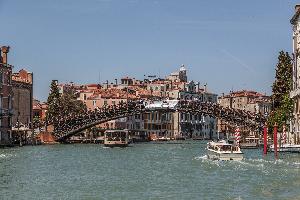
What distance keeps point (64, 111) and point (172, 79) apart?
144 feet

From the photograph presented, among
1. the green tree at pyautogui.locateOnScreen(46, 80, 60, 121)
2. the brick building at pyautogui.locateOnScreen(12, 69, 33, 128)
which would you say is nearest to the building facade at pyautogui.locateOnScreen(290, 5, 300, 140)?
the brick building at pyautogui.locateOnScreen(12, 69, 33, 128)

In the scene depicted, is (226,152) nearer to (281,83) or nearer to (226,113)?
(281,83)

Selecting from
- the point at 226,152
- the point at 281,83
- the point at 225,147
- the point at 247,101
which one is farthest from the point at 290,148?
the point at 247,101

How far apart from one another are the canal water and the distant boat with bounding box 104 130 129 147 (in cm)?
2357

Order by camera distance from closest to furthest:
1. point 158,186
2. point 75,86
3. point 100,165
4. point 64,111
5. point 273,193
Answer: point 273,193
point 158,186
point 100,165
point 64,111
point 75,86

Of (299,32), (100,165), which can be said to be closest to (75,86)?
(299,32)

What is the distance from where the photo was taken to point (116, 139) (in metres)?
62.7

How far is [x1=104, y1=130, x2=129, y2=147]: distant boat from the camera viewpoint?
62250mm

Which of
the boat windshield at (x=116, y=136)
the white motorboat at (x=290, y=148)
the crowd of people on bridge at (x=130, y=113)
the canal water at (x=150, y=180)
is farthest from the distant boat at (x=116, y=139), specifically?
the canal water at (x=150, y=180)

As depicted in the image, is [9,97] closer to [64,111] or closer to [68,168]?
[64,111]

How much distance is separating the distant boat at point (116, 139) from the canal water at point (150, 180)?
2357cm

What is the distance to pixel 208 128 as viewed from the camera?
124625 millimetres

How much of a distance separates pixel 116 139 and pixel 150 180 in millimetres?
35222

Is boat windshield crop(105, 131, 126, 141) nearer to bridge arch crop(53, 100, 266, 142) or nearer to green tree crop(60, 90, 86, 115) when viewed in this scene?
bridge arch crop(53, 100, 266, 142)
